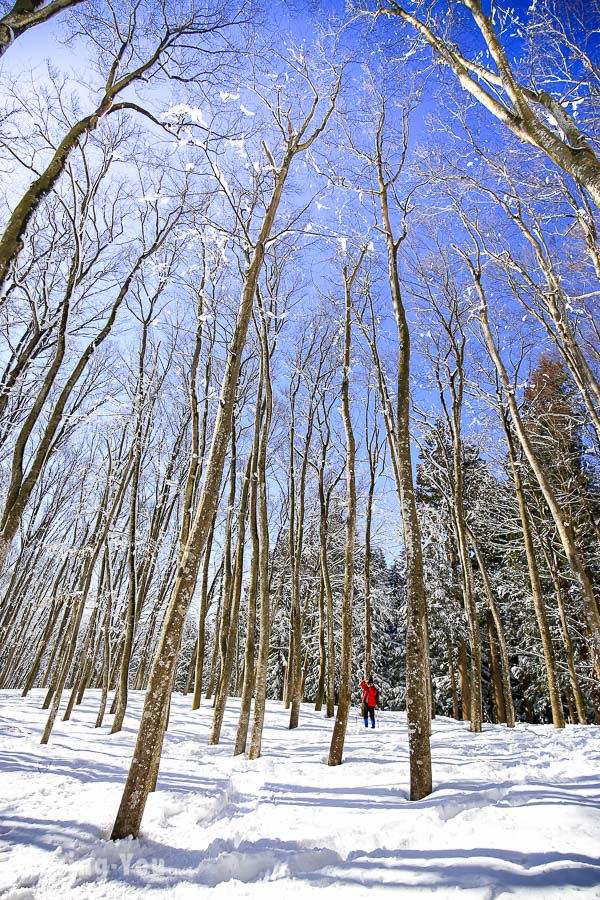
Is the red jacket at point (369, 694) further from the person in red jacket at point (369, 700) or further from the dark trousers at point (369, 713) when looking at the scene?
the dark trousers at point (369, 713)

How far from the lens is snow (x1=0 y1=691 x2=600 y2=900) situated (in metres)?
2.84

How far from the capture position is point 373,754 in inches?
319

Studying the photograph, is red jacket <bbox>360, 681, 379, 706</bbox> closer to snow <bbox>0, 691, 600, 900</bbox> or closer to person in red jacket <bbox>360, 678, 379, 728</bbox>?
person in red jacket <bbox>360, 678, 379, 728</bbox>

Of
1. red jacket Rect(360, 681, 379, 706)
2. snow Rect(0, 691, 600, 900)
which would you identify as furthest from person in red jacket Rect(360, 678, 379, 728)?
snow Rect(0, 691, 600, 900)

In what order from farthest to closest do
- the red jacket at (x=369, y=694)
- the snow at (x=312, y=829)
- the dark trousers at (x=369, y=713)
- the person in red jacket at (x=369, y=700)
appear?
the red jacket at (x=369, y=694) → the person in red jacket at (x=369, y=700) → the dark trousers at (x=369, y=713) → the snow at (x=312, y=829)

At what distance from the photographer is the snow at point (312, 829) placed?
284 centimetres

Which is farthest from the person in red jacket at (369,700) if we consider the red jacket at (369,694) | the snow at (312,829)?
the snow at (312,829)

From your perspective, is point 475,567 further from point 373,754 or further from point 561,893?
point 561,893

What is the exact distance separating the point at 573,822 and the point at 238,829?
10.2ft

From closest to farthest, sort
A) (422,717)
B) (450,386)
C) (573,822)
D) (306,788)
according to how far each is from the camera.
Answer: (573,822) → (422,717) → (306,788) → (450,386)

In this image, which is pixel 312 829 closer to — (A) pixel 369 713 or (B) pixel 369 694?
(B) pixel 369 694

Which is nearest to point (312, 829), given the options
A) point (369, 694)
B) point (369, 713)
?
point (369, 694)

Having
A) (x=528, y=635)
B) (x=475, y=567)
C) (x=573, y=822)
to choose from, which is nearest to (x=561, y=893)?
(x=573, y=822)

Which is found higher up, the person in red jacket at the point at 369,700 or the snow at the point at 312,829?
the person in red jacket at the point at 369,700
